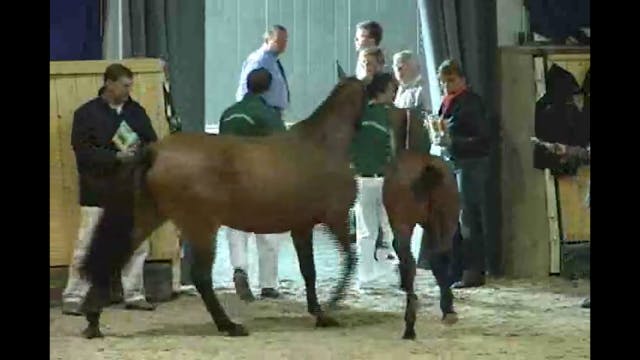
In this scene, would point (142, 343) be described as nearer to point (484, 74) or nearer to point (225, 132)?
point (225, 132)

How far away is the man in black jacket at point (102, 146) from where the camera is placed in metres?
3.81

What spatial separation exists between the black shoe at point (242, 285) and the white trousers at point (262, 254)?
0.02m

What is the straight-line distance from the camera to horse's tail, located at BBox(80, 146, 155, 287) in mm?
3656

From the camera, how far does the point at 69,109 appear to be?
4.21m

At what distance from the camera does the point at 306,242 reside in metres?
3.79

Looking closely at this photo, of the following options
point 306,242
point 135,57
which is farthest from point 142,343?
point 135,57

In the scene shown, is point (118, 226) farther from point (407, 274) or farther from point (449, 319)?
point (449, 319)

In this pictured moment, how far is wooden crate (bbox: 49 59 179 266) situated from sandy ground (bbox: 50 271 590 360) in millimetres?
307

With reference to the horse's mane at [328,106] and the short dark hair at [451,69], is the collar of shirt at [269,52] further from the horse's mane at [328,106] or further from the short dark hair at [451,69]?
the short dark hair at [451,69]

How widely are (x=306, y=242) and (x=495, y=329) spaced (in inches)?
27.5

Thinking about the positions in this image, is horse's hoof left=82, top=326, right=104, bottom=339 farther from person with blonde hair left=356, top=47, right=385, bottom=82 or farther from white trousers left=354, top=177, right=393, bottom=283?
person with blonde hair left=356, top=47, right=385, bottom=82

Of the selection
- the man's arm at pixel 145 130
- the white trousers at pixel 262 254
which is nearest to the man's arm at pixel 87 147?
the man's arm at pixel 145 130

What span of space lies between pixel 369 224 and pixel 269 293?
0.45 metres
